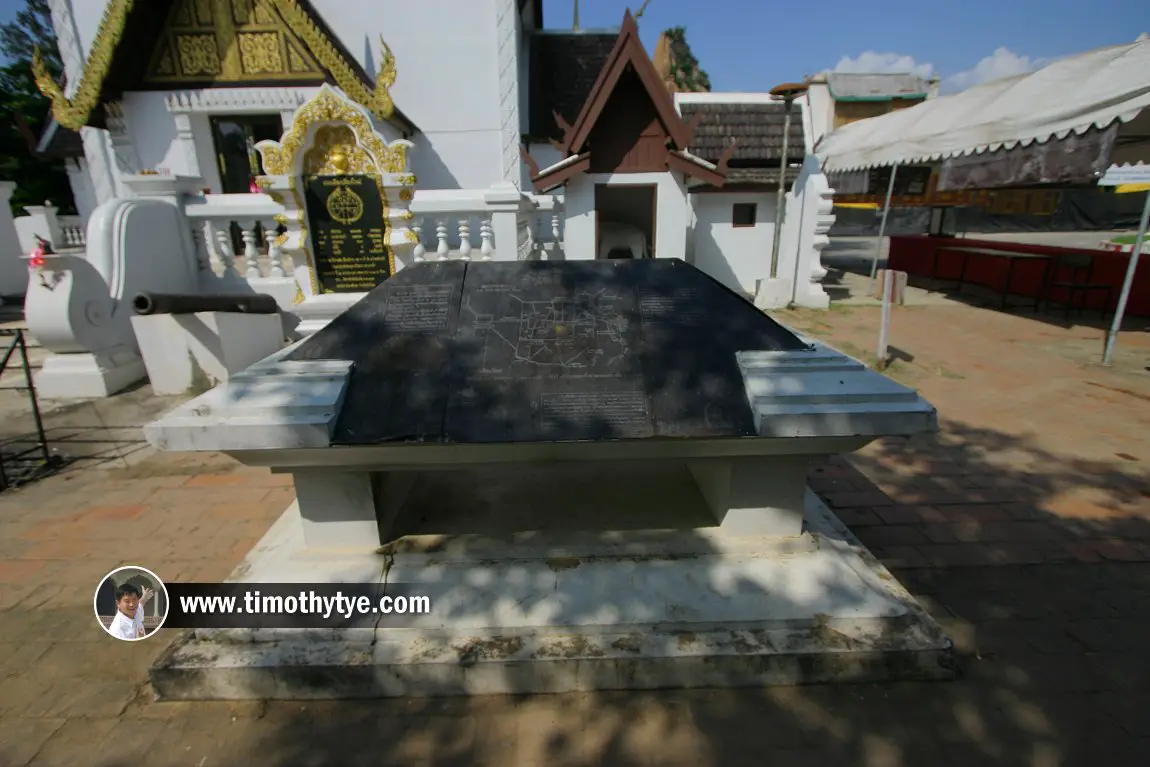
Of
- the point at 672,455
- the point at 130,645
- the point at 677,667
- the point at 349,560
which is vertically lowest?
the point at 130,645

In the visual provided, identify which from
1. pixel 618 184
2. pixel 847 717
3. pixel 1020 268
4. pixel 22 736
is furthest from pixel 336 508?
pixel 1020 268

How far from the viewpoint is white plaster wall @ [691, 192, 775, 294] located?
35.6 feet

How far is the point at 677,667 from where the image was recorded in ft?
7.54

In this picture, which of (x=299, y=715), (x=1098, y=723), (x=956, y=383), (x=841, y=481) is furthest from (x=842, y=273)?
(x=299, y=715)

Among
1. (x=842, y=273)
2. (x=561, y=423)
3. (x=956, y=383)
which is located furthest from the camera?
(x=842, y=273)

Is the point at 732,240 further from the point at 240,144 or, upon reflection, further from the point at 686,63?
the point at 686,63

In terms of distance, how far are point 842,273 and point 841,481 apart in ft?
45.1

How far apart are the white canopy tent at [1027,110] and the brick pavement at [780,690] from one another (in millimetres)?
4195

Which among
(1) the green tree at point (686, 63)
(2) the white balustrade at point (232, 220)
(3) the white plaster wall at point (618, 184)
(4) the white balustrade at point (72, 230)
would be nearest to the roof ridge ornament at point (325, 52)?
(2) the white balustrade at point (232, 220)

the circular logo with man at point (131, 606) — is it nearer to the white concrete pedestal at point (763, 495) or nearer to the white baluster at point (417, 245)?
the white concrete pedestal at point (763, 495)

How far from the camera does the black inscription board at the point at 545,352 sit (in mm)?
2379

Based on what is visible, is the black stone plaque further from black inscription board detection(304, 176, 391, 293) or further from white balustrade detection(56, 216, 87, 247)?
white balustrade detection(56, 216, 87, 247)

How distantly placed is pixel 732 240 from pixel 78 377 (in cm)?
1038

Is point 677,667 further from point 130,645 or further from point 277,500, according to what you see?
point 277,500
